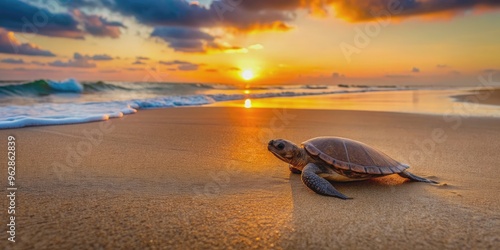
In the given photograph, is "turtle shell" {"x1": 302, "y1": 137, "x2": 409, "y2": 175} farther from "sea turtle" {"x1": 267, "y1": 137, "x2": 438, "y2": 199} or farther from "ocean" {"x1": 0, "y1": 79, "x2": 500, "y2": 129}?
"ocean" {"x1": 0, "y1": 79, "x2": 500, "y2": 129}

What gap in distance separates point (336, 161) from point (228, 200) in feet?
4.08

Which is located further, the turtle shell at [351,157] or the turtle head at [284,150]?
the turtle head at [284,150]

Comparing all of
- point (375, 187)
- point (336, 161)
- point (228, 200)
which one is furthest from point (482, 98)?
point (228, 200)

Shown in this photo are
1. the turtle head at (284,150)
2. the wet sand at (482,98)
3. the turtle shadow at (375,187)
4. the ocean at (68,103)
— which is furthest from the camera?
the wet sand at (482,98)

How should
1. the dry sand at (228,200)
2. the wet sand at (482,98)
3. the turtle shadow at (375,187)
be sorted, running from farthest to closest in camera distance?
the wet sand at (482,98)
the turtle shadow at (375,187)
the dry sand at (228,200)

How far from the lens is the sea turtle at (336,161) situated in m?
3.34

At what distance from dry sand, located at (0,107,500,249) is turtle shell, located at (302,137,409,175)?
196 millimetres

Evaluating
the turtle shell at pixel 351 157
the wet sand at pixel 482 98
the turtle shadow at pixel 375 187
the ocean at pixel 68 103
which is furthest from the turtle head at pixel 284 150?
the wet sand at pixel 482 98

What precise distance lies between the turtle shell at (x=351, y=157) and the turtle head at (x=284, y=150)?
0.42ft

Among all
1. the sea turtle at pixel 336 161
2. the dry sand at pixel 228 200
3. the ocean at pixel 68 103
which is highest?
the ocean at pixel 68 103

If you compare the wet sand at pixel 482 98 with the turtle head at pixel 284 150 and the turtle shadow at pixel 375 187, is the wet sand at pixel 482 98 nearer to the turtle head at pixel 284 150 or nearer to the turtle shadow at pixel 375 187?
the turtle shadow at pixel 375 187

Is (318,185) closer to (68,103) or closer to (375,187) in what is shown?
(375,187)

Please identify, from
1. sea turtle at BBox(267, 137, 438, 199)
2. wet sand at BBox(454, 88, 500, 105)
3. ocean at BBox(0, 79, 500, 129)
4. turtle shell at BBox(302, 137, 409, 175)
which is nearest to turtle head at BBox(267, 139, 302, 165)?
sea turtle at BBox(267, 137, 438, 199)

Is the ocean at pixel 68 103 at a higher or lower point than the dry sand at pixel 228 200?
higher
